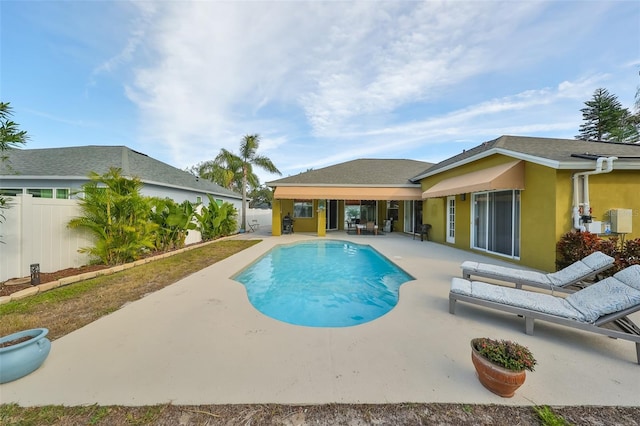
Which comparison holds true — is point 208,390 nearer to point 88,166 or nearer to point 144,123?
point 88,166

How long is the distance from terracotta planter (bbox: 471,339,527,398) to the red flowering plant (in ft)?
0.21

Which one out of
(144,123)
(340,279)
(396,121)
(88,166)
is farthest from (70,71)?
(396,121)

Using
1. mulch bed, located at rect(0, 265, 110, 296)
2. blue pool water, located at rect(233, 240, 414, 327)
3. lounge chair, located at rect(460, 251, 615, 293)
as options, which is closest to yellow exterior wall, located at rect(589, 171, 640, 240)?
lounge chair, located at rect(460, 251, 615, 293)

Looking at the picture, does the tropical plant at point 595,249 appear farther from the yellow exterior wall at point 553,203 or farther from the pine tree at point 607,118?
the pine tree at point 607,118

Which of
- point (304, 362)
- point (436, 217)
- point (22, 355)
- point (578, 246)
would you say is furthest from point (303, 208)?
point (22, 355)

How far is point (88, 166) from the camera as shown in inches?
659

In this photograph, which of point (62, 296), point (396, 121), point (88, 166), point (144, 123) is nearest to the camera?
point (62, 296)

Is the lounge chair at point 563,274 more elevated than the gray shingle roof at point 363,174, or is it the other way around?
the gray shingle roof at point 363,174

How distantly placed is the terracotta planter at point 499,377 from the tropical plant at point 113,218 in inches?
500

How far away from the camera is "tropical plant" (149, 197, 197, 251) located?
13.5 meters

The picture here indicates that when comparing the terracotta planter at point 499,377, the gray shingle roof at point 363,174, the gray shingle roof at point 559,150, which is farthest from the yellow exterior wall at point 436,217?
the terracotta planter at point 499,377

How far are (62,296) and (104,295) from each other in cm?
111

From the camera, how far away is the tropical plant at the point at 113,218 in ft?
31.5

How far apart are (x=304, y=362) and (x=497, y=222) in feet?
43.7
